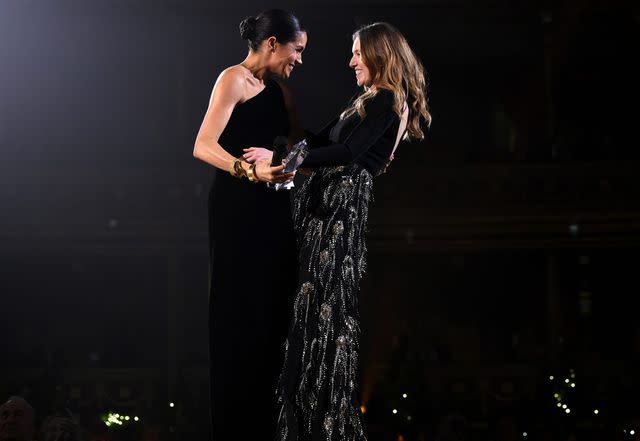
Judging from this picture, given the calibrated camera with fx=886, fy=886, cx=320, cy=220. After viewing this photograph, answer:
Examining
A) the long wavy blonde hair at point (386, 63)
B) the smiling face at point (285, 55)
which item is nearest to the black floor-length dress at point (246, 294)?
the smiling face at point (285, 55)

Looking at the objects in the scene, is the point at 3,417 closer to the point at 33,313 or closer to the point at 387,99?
the point at 387,99

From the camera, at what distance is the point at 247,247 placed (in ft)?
8.05

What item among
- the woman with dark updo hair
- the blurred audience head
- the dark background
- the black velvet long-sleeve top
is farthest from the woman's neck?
the dark background

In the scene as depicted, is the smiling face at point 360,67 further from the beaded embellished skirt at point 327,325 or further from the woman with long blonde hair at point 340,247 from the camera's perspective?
the beaded embellished skirt at point 327,325

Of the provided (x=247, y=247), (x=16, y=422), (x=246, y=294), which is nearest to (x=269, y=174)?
(x=247, y=247)

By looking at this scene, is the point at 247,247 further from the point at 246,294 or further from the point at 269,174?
the point at 269,174

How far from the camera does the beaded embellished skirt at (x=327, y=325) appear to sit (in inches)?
95.0

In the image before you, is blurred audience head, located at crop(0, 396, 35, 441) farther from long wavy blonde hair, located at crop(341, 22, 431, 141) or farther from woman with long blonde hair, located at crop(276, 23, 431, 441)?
long wavy blonde hair, located at crop(341, 22, 431, 141)

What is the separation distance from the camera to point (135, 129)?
8.53m

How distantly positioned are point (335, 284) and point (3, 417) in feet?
5.52

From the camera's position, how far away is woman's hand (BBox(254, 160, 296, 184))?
89.7 inches

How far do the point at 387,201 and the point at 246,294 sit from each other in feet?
18.8

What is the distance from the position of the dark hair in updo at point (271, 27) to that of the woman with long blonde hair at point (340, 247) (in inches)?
7.8

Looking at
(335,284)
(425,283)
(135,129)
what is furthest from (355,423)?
(425,283)
